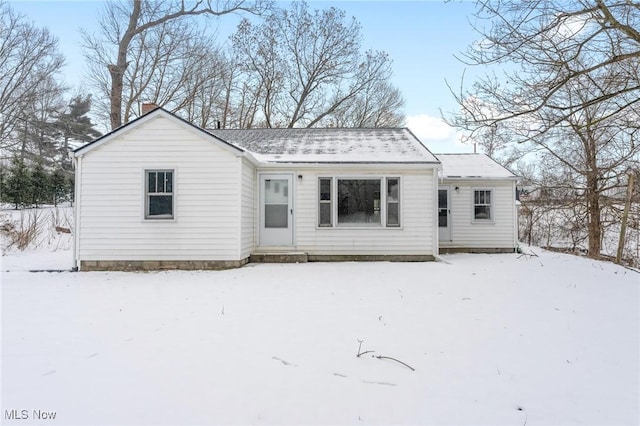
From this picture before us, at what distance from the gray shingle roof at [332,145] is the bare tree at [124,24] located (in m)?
9.21

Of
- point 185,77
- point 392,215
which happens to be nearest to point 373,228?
point 392,215

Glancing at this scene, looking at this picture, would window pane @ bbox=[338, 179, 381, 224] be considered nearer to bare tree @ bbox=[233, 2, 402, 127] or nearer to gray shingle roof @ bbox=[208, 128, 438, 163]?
gray shingle roof @ bbox=[208, 128, 438, 163]

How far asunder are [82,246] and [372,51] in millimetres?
21052

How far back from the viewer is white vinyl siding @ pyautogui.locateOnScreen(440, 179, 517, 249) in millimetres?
12672

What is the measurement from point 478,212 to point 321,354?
10762mm

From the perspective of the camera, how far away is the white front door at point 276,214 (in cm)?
1027

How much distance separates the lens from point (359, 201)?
10.3m

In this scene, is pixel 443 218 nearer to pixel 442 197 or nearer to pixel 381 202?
pixel 442 197

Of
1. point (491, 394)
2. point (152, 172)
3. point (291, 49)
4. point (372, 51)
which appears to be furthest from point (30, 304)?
point (372, 51)

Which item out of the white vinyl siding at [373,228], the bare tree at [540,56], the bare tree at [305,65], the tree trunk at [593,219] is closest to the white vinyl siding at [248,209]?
the white vinyl siding at [373,228]

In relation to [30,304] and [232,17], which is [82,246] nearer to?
[30,304]

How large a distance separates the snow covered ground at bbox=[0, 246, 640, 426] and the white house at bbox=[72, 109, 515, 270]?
6.87 ft

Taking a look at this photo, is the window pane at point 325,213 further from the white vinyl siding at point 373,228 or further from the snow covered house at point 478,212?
the snow covered house at point 478,212

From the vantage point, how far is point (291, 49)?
23.8 m
